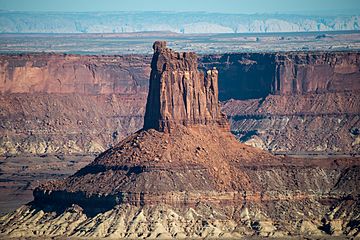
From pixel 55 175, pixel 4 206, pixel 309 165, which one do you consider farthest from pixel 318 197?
pixel 55 175

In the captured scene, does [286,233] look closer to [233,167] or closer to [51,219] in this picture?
[233,167]

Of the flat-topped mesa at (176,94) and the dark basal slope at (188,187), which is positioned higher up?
the flat-topped mesa at (176,94)

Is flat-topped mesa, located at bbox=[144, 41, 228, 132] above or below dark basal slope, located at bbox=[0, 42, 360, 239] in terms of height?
above

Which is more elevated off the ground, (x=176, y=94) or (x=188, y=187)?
(x=176, y=94)

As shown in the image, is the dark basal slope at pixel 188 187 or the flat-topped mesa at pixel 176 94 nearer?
the dark basal slope at pixel 188 187

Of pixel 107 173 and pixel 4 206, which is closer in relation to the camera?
pixel 107 173

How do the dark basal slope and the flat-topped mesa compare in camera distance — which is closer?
the dark basal slope

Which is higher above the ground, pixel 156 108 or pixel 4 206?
pixel 156 108

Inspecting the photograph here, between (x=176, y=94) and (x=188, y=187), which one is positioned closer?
(x=188, y=187)
